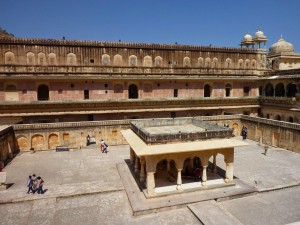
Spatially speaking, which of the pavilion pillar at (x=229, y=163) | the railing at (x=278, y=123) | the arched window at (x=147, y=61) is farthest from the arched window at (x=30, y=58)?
the railing at (x=278, y=123)

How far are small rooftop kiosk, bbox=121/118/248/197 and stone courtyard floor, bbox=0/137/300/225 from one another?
686mm

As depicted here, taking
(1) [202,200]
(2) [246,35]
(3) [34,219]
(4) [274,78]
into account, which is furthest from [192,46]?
(3) [34,219]

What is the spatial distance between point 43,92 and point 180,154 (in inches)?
681

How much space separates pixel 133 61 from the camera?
26.4 meters

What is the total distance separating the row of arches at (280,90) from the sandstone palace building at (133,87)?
0.37 feet

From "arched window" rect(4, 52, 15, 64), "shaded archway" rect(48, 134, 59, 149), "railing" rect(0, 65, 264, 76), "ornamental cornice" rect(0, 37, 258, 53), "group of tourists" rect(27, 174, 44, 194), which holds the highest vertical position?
"ornamental cornice" rect(0, 37, 258, 53)

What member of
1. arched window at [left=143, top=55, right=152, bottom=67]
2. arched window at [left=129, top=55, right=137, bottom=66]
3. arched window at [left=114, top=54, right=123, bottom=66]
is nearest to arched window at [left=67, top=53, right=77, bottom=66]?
arched window at [left=114, top=54, right=123, bottom=66]

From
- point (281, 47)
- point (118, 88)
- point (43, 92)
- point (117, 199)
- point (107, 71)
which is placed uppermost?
point (281, 47)

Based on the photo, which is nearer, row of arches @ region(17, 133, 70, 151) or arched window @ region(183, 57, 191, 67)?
row of arches @ region(17, 133, 70, 151)

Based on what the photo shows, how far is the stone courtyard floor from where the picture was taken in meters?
11.1

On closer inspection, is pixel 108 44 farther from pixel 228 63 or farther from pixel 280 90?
pixel 280 90

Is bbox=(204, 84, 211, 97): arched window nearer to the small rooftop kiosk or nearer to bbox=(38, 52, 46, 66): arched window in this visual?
the small rooftop kiosk

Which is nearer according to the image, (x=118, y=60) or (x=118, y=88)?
(x=118, y=88)

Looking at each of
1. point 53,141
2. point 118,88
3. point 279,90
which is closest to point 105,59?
point 118,88
